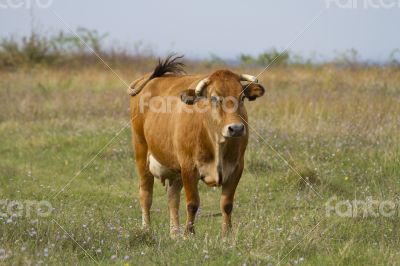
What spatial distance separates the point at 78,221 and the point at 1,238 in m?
1.07

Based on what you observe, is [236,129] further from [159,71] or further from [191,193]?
[159,71]

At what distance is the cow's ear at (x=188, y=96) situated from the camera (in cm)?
680

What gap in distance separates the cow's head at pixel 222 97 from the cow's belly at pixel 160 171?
1.07m

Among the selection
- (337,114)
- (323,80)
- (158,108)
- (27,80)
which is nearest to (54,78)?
(27,80)

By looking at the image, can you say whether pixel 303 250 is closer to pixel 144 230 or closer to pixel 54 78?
pixel 144 230

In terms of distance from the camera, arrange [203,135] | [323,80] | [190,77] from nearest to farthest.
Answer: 1. [203,135]
2. [190,77]
3. [323,80]

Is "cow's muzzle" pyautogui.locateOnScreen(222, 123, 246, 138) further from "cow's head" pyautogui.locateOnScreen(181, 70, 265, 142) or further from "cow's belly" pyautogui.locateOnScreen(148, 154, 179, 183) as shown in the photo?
"cow's belly" pyautogui.locateOnScreen(148, 154, 179, 183)

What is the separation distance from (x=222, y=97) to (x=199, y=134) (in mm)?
471

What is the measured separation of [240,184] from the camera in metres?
9.88

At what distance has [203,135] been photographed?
22.8 feet

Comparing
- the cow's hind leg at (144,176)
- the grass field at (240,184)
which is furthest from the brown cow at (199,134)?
the grass field at (240,184)

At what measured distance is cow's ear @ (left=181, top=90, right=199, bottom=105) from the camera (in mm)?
6805

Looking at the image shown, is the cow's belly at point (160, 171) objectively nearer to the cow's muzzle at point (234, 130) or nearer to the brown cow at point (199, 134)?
the brown cow at point (199, 134)

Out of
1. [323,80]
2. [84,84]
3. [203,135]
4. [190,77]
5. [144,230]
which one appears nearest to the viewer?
[144,230]
